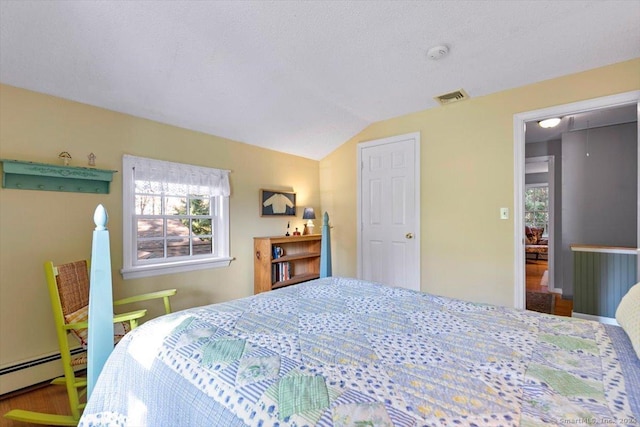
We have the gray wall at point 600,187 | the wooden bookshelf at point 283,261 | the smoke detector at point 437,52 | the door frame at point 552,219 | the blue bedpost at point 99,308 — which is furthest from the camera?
the door frame at point 552,219

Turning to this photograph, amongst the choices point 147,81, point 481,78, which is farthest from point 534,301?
point 147,81

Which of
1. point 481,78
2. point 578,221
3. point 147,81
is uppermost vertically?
point 481,78

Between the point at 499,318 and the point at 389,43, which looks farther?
the point at 389,43

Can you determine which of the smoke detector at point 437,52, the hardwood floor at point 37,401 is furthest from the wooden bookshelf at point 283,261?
the smoke detector at point 437,52

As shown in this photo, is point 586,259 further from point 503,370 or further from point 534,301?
point 503,370

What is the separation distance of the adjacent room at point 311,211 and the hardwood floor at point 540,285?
4.0 inches

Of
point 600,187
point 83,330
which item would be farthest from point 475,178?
point 83,330

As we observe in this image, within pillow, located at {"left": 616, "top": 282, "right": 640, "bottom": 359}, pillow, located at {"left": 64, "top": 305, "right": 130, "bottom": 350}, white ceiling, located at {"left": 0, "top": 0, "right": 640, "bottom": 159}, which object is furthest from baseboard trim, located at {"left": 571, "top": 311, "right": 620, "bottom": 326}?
pillow, located at {"left": 64, "top": 305, "right": 130, "bottom": 350}

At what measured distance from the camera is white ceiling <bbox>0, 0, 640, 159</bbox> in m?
1.75

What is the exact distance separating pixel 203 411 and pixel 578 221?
15.6ft

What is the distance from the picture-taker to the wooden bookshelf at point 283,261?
3311 mm

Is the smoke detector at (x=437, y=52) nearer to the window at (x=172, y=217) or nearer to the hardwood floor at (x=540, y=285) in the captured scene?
the window at (x=172, y=217)

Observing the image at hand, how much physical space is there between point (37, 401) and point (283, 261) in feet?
7.17

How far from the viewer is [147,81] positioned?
224 centimetres
